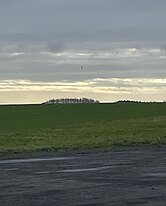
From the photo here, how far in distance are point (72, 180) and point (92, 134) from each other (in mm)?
22474

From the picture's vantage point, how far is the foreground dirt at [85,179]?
1224 centimetres

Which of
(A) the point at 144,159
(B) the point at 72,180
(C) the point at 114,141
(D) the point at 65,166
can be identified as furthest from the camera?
(C) the point at 114,141

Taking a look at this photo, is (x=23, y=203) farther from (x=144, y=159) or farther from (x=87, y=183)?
(x=144, y=159)

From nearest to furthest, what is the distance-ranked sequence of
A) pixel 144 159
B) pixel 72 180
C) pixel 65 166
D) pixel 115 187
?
pixel 115 187 < pixel 72 180 < pixel 65 166 < pixel 144 159

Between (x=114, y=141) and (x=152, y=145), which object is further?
(x=114, y=141)

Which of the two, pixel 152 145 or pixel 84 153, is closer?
pixel 84 153

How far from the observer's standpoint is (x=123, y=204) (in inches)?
452

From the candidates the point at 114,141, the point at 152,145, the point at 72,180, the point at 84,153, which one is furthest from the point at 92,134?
the point at 72,180

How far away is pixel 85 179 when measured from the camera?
15.8 metres

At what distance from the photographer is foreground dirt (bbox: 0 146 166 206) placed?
40.2 feet

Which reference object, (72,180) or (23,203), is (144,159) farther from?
(23,203)

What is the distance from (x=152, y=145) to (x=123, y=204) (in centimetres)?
1802

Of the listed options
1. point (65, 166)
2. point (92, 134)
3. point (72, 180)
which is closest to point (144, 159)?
point (65, 166)

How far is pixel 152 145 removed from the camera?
29344 millimetres
